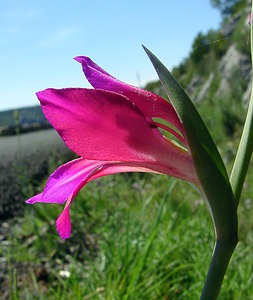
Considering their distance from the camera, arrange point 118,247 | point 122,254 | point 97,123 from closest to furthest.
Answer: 1. point 97,123
2. point 122,254
3. point 118,247

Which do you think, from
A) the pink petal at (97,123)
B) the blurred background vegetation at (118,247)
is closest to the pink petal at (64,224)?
the pink petal at (97,123)

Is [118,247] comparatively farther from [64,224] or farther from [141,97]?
[141,97]

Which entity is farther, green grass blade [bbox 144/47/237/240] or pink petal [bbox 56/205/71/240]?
pink petal [bbox 56/205/71/240]

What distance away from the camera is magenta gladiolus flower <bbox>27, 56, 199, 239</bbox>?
21.8 inches

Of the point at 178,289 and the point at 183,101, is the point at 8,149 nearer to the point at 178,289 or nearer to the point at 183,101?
the point at 178,289

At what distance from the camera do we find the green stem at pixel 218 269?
579 millimetres

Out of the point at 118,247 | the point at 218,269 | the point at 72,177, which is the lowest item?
the point at 118,247

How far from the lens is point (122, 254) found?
1769mm

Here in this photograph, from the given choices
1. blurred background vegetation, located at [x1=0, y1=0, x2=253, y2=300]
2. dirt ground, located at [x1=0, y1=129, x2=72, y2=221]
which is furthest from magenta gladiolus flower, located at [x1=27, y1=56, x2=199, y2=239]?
dirt ground, located at [x1=0, y1=129, x2=72, y2=221]

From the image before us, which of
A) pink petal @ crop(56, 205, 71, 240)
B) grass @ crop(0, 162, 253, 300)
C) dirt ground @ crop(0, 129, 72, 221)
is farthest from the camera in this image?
dirt ground @ crop(0, 129, 72, 221)

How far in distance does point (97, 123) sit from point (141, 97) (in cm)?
8

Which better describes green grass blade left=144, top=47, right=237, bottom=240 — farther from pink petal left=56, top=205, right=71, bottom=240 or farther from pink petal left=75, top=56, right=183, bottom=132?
pink petal left=56, top=205, right=71, bottom=240

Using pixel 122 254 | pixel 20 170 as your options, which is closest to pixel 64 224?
pixel 122 254

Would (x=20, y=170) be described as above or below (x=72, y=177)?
below
